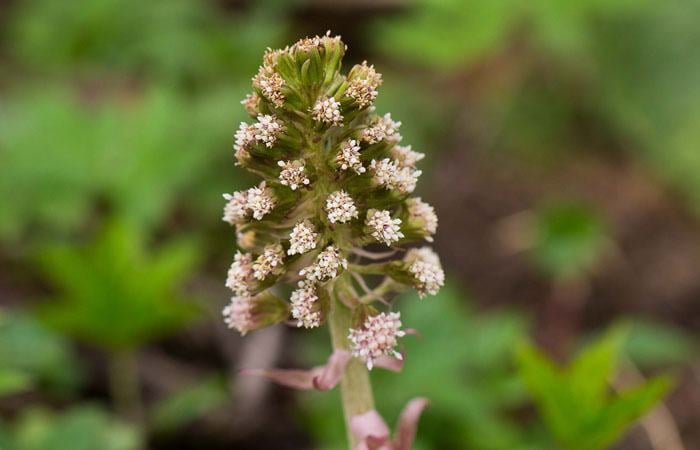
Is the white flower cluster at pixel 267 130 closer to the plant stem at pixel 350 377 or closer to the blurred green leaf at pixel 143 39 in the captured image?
the plant stem at pixel 350 377

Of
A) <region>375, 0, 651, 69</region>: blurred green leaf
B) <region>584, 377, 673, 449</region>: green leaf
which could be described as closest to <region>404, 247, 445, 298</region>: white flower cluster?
<region>584, 377, 673, 449</region>: green leaf

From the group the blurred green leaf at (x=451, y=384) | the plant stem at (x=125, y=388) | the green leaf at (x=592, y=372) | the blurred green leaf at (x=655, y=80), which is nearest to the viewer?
the green leaf at (x=592, y=372)

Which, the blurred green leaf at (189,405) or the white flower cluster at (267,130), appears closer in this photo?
the white flower cluster at (267,130)

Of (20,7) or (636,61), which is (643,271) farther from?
(20,7)

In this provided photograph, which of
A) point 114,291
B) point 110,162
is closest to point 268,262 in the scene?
point 114,291

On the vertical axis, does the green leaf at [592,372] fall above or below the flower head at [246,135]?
below

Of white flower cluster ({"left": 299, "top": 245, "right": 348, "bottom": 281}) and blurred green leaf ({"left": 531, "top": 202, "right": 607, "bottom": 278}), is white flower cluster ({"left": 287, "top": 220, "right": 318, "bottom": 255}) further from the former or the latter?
blurred green leaf ({"left": 531, "top": 202, "right": 607, "bottom": 278})

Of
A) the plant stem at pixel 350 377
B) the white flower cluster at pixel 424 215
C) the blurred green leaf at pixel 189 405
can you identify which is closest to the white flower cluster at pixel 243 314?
the plant stem at pixel 350 377

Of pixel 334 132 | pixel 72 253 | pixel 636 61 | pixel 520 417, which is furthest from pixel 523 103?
pixel 334 132
